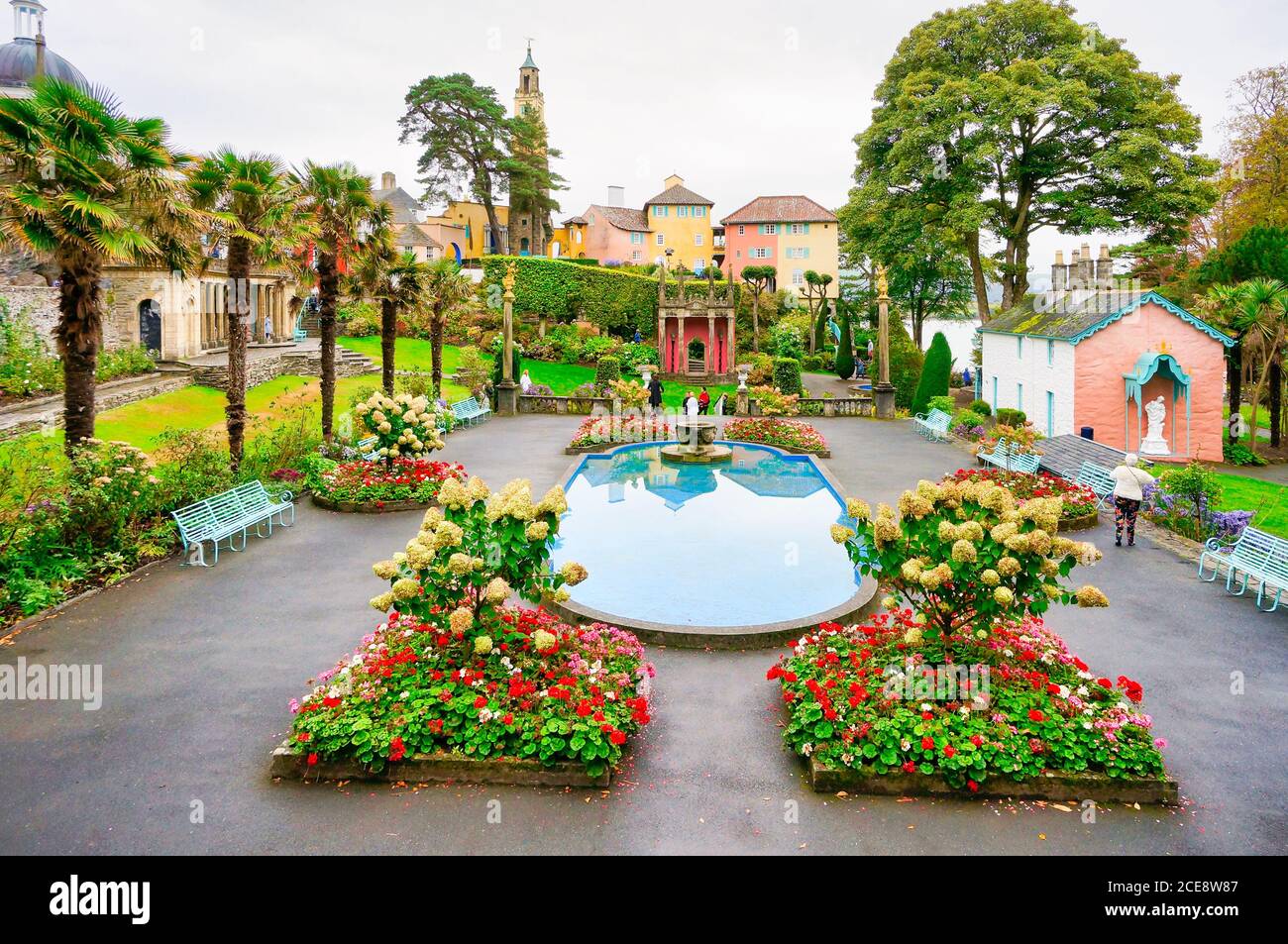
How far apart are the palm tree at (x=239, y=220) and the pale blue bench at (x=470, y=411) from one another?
10.9 meters

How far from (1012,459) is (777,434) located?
314 inches

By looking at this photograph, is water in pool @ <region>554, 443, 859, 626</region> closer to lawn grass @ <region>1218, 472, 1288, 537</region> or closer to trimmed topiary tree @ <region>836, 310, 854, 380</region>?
lawn grass @ <region>1218, 472, 1288, 537</region>

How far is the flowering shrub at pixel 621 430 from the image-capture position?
86.7ft

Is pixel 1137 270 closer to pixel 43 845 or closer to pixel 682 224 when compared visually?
pixel 682 224

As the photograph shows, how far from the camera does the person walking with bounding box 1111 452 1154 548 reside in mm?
14336

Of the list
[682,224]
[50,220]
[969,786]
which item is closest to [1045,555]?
[969,786]

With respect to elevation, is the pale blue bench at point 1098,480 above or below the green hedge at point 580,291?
below

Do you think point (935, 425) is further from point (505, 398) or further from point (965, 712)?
point (965, 712)

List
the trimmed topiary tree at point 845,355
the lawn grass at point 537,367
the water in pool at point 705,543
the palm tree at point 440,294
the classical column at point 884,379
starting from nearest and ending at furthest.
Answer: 1. the water in pool at point 705,543
2. the palm tree at point 440,294
3. the classical column at point 884,379
4. the lawn grass at point 537,367
5. the trimmed topiary tree at point 845,355

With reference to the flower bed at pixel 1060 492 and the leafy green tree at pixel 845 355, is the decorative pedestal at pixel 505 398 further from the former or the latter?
the leafy green tree at pixel 845 355

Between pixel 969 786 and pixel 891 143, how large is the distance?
37.1 meters

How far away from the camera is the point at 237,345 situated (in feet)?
58.3

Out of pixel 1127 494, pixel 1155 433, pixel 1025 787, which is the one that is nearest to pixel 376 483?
pixel 1025 787

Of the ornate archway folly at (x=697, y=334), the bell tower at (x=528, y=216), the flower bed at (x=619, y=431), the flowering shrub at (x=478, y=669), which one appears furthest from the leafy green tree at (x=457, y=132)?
the flowering shrub at (x=478, y=669)
